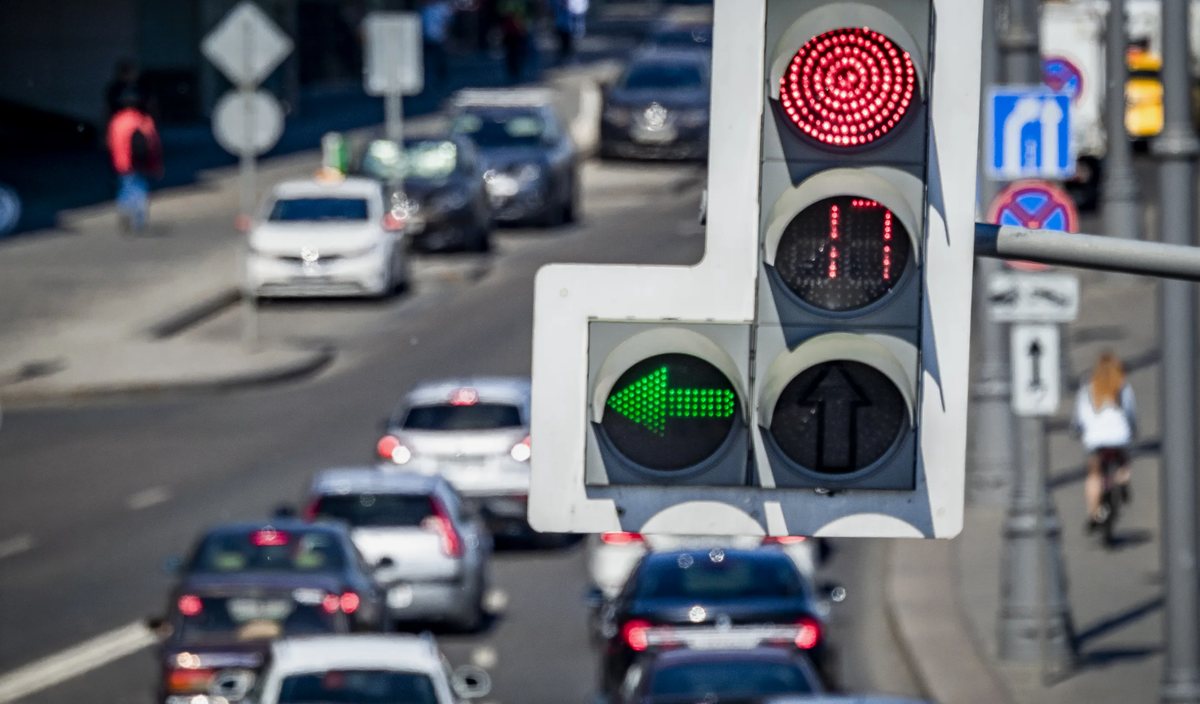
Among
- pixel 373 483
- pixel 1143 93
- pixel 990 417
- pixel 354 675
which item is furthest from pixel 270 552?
pixel 1143 93

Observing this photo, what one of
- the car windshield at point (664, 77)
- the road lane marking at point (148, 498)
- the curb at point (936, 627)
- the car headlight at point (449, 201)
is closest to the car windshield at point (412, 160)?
the car headlight at point (449, 201)

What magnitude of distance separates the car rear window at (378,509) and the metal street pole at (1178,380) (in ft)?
21.3

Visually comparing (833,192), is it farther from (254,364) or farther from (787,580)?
(254,364)

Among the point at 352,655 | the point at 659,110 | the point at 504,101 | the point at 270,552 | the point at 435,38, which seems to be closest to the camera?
the point at 352,655

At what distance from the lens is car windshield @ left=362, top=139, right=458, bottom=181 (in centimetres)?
3712

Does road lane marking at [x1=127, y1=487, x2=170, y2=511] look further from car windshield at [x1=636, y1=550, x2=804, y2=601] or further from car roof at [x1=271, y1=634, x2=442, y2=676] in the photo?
car roof at [x1=271, y1=634, x2=442, y2=676]

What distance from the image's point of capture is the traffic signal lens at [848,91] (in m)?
5.30

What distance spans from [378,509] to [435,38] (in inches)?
1603

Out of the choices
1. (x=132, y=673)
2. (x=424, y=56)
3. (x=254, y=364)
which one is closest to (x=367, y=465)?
(x=254, y=364)

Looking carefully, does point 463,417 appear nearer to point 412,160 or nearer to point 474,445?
point 474,445

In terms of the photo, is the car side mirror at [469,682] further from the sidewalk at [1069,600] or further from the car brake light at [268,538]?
the sidewalk at [1069,600]

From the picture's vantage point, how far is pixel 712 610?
17078 millimetres

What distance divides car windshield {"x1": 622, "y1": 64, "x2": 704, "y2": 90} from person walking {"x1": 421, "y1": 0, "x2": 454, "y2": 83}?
46.9 feet

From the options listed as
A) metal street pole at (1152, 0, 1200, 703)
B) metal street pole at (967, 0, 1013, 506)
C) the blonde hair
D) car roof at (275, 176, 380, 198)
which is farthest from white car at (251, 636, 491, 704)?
car roof at (275, 176, 380, 198)
